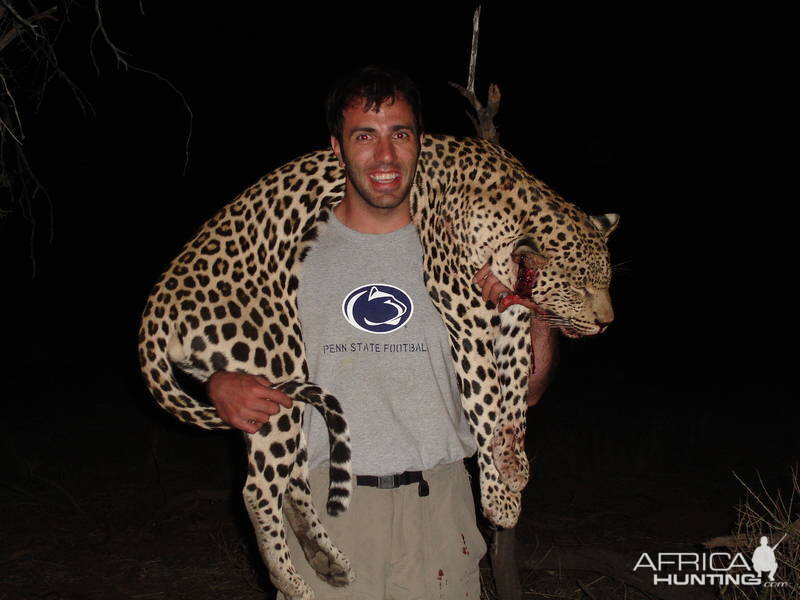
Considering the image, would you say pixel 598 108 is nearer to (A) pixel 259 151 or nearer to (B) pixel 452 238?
(A) pixel 259 151

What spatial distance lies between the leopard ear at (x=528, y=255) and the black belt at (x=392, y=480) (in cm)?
93

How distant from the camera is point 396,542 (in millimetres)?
2977

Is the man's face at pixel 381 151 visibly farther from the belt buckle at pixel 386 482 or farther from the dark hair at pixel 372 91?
the belt buckle at pixel 386 482

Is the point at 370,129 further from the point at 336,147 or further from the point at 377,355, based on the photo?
the point at 377,355

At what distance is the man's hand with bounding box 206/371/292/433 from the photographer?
2684 mm

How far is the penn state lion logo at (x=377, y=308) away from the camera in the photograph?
2.94m

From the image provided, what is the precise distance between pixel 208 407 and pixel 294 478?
39 centimetres

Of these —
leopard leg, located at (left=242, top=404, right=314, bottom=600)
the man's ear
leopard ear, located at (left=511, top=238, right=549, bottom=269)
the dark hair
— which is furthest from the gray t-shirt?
leopard ear, located at (left=511, top=238, right=549, bottom=269)

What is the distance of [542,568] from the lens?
18.6ft

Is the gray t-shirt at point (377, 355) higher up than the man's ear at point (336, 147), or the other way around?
the man's ear at point (336, 147)

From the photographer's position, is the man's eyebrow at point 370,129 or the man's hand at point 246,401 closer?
the man's hand at point 246,401

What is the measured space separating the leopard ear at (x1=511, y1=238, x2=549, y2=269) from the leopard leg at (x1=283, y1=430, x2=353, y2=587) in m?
1.05

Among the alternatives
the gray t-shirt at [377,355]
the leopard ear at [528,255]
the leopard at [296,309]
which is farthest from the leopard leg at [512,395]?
the gray t-shirt at [377,355]

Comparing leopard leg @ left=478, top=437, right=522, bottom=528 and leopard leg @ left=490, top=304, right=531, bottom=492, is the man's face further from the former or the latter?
leopard leg @ left=478, top=437, right=522, bottom=528
